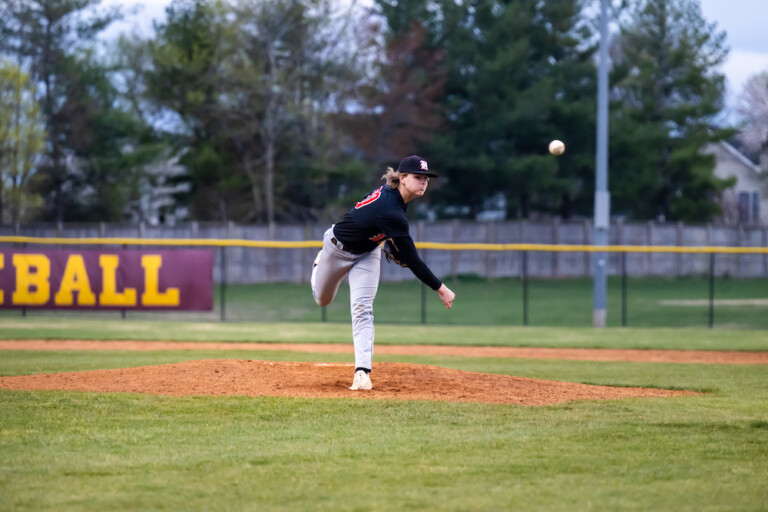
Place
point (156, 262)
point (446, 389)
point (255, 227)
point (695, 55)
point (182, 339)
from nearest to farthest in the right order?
point (446, 389) → point (182, 339) → point (156, 262) → point (255, 227) → point (695, 55)

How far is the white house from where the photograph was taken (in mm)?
49500

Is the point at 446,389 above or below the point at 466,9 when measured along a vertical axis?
below

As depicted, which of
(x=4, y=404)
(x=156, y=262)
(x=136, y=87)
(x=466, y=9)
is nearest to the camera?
(x=4, y=404)

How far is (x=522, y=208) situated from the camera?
3644 centimetres

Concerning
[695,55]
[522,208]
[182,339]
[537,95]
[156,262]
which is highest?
[695,55]

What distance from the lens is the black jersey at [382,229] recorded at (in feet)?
21.4

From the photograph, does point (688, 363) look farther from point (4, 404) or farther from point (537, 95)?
point (537, 95)

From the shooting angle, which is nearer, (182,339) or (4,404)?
(4,404)

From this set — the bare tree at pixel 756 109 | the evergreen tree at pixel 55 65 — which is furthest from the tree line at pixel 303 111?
the bare tree at pixel 756 109

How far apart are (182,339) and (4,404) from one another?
798cm

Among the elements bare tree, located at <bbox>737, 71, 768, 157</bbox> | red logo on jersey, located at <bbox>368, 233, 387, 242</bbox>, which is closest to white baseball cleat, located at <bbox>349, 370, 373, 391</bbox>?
red logo on jersey, located at <bbox>368, 233, 387, 242</bbox>

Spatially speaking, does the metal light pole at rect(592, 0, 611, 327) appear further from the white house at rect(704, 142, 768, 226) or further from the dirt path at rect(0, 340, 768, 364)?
the white house at rect(704, 142, 768, 226)

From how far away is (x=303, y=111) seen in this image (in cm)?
3170

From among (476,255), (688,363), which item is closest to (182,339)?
(688,363)
